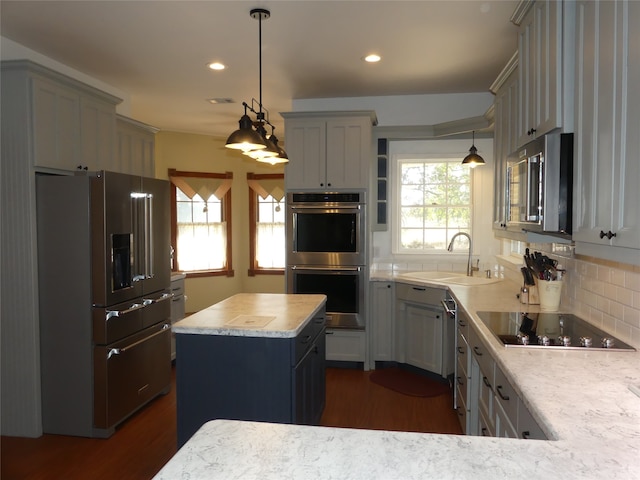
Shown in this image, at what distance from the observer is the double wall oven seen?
4.45 m

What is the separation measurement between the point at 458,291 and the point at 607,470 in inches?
97.4

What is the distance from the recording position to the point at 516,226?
260cm

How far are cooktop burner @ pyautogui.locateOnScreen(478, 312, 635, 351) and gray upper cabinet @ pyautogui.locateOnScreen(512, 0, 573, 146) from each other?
88 centimetres

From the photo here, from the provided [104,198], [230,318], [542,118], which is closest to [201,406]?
[230,318]

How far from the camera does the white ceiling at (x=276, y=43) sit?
2793mm

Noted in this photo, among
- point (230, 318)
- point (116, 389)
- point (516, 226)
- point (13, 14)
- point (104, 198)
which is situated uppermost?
point (13, 14)

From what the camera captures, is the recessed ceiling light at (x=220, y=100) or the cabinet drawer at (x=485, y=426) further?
the recessed ceiling light at (x=220, y=100)

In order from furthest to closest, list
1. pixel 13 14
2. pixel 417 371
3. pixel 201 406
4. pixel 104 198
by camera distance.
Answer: pixel 417 371 → pixel 104 198 → pixel 13 14 → pixel 201 406

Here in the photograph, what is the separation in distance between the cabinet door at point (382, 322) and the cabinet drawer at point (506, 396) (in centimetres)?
262

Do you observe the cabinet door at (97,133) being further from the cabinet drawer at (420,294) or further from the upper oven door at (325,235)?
the cabinet drawer at (420,294)

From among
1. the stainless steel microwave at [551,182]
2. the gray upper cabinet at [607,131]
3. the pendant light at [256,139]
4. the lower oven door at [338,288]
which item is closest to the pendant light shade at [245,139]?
the pendant light at [256,139]

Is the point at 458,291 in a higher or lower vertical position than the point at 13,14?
lower

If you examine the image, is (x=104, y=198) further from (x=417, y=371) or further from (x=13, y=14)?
(x=417, y=371)

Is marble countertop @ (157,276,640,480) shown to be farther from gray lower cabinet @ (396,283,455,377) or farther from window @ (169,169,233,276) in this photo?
window @ (169,169,233,276)
